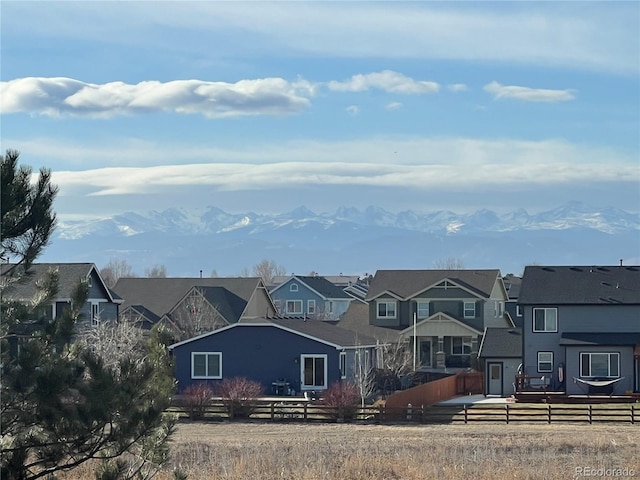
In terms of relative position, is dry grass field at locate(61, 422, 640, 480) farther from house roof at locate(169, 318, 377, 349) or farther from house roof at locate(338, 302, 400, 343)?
house roof at locate(338, 302, 400, 343)

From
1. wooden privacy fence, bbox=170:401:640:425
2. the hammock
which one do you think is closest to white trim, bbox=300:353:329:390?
wooden privacy fence, bbox=170:401:640:425

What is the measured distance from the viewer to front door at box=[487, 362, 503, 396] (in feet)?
177

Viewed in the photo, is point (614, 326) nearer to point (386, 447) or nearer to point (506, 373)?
point (506, 373)

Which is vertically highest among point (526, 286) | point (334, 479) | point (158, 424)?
point (526, 286)

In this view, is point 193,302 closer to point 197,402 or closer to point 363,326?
point 363,326

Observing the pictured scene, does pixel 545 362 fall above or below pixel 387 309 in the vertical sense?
below

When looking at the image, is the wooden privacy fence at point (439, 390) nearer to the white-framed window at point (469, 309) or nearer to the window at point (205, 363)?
the window at point (205, 363)

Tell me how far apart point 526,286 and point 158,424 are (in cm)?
3848

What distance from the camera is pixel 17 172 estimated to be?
16531mm

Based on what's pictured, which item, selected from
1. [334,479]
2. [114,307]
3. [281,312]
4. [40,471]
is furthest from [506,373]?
[281,312]

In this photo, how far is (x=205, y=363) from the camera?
51562mm

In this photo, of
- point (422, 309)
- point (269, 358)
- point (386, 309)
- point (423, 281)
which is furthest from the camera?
point (423, 281)

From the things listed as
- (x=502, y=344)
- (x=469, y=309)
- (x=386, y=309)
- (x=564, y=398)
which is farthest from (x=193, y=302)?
(x=564, y=398)

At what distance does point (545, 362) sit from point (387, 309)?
19501 mm
